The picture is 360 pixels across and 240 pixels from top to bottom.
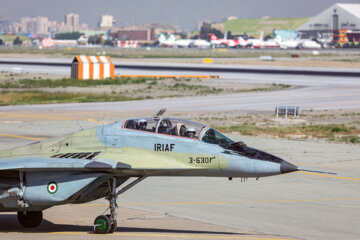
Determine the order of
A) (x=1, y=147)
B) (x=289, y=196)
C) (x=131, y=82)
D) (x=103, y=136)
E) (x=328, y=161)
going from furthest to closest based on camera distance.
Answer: (x=131, y=82) < (x=1, y=147) < (x=328, y=161) < (x=289, y=196) < (x=103, y=136)

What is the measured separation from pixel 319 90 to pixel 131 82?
2290 centimetres

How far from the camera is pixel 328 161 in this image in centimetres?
3097

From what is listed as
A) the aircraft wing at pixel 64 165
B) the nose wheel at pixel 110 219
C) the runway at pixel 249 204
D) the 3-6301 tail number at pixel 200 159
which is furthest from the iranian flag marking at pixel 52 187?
the 3-6301 tail number at pixel 200 159

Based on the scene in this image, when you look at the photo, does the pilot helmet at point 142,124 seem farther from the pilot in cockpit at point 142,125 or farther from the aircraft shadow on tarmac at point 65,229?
the aircraft shadow on tarmac at point 65,229

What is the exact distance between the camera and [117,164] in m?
16.7

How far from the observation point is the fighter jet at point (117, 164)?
16.6m

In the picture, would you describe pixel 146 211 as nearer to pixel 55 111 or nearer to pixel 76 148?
pixel 76 148

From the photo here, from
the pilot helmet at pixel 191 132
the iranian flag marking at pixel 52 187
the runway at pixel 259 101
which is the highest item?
the pilot helmet at pixel 191 132

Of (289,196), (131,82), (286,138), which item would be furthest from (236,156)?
(131,82)

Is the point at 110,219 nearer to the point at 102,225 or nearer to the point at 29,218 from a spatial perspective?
the point at 102,225

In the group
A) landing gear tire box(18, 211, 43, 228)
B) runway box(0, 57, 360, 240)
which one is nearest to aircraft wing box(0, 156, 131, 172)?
runway box(0, 57, 360, 240)

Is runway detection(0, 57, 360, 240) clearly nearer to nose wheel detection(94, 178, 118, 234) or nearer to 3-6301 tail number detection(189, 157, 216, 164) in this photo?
nose wheel detection(94, 178, 118, 234)

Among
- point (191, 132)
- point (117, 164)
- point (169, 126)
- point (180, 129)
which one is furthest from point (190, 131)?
point (117, 164)

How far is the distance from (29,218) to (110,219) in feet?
8.51
